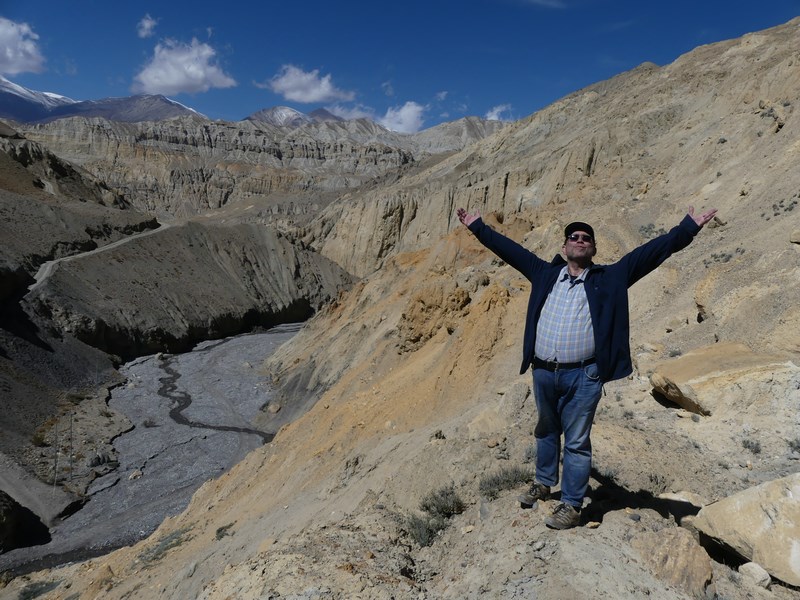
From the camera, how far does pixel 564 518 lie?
362 cm

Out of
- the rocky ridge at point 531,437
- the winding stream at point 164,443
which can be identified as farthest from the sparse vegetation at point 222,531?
the winding stream at point 164,443

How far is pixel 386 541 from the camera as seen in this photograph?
4.52 m

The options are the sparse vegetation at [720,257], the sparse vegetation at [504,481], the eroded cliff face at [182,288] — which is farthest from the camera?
the eroded cliff face at [182,288]

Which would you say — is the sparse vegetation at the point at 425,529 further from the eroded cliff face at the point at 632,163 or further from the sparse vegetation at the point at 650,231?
the sparse vegetation at the point at 650,231

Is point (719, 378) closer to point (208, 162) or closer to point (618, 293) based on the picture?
point (618, 293)

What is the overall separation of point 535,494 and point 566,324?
138 cm

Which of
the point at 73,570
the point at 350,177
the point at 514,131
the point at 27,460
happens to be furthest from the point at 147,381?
the point at 350,177

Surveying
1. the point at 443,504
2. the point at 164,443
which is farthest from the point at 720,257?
the point at 164,443

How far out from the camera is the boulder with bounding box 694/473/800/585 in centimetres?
316

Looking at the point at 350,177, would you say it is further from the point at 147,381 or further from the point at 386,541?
the point at 386,541

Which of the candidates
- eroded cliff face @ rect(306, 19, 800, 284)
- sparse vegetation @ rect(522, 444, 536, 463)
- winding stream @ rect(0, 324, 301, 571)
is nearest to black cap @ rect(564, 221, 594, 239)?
sparse vegetation @ rect(522, 444, 536, 463)

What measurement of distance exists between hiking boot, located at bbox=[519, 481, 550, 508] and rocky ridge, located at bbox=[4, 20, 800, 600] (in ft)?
0.29

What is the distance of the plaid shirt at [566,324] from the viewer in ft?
11.6

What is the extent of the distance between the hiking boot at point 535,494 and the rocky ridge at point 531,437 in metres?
0.09
